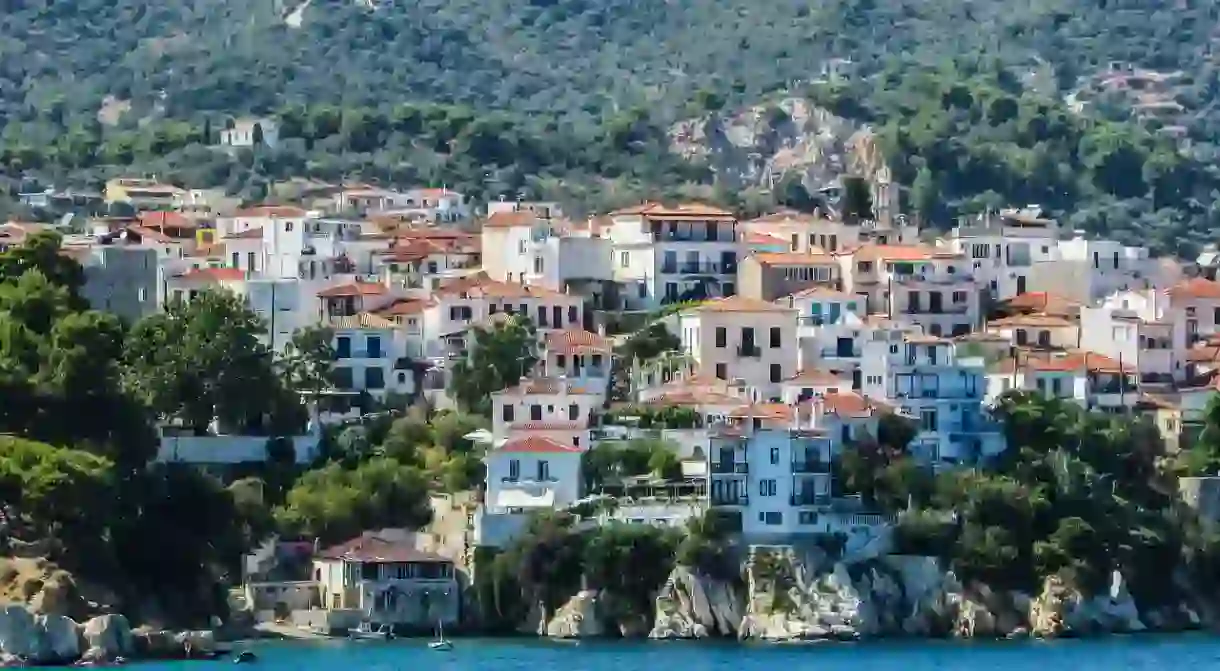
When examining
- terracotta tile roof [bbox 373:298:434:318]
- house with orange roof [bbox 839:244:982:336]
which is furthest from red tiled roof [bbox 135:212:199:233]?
house with orange roof [bbox 839:244:982:336]

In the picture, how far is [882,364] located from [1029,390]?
3.38m

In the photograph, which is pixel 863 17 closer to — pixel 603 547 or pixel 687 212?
pixel 687 212

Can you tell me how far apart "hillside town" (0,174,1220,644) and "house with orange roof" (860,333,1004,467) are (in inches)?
2.4

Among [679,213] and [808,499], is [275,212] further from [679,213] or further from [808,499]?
[808,499]

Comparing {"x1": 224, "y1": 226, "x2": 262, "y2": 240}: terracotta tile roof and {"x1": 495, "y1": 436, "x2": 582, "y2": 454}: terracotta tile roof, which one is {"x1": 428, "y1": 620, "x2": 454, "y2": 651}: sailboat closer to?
{"x1": 495, "y1": 436, "x2": 582, "y2": 454}: terracotta tile roof

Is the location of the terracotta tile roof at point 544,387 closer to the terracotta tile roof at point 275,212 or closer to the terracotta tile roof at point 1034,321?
the terracotta tile roof at point 1034,321

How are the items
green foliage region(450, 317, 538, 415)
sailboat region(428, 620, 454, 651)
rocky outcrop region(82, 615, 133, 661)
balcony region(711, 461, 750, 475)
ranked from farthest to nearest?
green foliage region(450, 317, 538, 415) < balcony region(711, 461, 750, 475) < sailboat region(428, 620, 454, 651) < rocky outcrop region(82, 615, 133, 661)

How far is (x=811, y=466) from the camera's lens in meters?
71.8

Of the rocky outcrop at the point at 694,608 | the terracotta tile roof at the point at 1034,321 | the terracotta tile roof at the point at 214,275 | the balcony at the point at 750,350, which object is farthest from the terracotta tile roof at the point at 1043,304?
the terracotta tile roof at the point at 214,275

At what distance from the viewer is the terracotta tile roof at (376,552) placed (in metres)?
71.0

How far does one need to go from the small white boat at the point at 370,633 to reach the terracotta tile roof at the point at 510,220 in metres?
17.4

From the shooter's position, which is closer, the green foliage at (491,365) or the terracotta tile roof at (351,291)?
the green foliage at (491,365)

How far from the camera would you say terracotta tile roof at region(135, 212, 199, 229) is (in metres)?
91.7

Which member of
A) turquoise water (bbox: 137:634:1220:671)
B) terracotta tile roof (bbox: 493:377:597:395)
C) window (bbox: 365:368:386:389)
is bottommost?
turquoise water (bbox: 137:634:1220:671)
